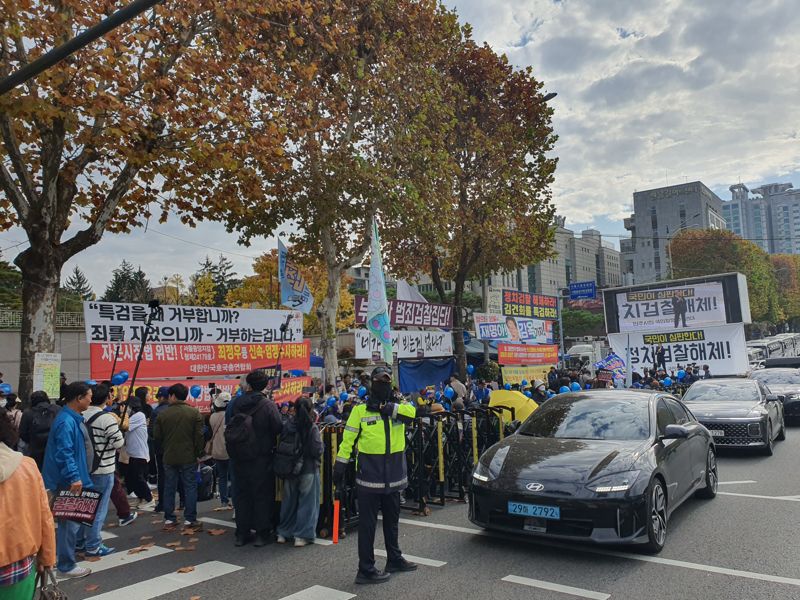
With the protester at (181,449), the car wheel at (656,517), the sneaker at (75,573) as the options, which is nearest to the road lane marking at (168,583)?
the sneaker at (75,573)

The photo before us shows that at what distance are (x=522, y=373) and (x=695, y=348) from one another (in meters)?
7.90

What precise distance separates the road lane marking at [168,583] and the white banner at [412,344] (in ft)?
35.8

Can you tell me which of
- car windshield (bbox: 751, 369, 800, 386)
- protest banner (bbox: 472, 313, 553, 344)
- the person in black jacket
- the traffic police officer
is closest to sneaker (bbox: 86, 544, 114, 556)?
the person in black jacket

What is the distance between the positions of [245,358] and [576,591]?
10375mm

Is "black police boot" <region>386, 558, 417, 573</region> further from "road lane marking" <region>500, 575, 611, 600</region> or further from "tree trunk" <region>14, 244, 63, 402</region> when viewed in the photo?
"tree trunk" <region>14, 244, 63, 402</region>

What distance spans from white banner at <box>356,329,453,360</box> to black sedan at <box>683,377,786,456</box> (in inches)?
323

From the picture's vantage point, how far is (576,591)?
191 inches

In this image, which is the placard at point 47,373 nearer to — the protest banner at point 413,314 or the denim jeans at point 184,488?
the denim jeans at point 184,488

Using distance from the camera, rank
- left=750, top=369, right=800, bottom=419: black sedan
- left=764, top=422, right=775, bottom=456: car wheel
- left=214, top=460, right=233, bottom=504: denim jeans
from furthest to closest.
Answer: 1. left=750, top=369, right=800, bottom=419: black sedan
2. left=764, top=422, right=775, bottom=456: car wheel
3. left=214, top=460, right=233, bottom=504: denim jeans

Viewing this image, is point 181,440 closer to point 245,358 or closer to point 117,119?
point 117,119

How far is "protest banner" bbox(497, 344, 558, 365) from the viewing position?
2242 cm

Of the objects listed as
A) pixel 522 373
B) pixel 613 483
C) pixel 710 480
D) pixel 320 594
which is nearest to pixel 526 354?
pixel 522 373

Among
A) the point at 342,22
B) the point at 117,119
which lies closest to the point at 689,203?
the point at 342,22

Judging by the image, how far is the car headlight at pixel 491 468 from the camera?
Answer: 6.03 meters
